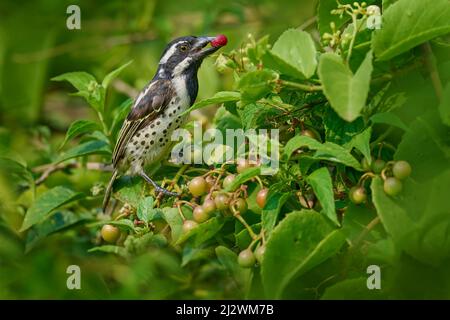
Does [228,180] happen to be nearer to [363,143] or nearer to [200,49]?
[363,143]

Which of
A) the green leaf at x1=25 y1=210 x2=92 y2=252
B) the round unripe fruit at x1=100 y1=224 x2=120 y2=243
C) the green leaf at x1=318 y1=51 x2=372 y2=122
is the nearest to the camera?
the green leaf at x1=318 y1=51 x2=372 y2=122

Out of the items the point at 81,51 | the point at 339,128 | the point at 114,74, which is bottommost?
the point at 339,128

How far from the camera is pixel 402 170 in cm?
193

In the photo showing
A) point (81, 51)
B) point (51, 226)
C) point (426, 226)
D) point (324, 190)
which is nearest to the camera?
point (426, 226)

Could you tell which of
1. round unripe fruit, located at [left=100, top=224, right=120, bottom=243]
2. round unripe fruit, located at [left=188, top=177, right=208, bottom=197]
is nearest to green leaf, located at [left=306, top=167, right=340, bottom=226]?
round unripe fruit, located at [left=188, top=177, right=208, bottom=197]

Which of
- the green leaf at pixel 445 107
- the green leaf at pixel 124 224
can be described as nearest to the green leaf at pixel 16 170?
the green leaf at pixel 124 224

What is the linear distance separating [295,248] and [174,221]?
1.87ft

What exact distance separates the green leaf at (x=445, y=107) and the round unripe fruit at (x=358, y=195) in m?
0.28

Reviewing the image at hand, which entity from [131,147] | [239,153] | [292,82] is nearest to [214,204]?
[239,153]

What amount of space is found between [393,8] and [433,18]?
0.11 m

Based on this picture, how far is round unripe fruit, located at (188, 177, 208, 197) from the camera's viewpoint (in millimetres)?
2363

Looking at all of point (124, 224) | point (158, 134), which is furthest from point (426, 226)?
point (158, 134)

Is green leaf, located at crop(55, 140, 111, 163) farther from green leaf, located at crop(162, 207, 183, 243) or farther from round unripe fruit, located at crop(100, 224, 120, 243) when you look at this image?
green leaf, located at crop(162, 207, 183, 243)

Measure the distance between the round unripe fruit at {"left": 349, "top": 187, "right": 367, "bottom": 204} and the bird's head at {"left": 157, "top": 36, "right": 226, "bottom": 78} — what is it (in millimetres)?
1701
